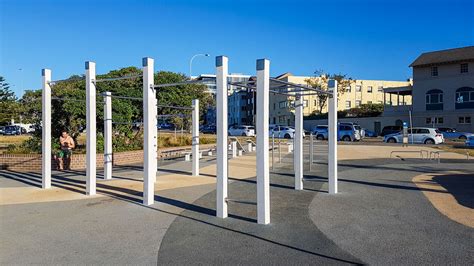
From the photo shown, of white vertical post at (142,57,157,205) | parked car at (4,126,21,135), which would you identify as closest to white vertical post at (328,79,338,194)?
white vertical post at (142,57,157,205)

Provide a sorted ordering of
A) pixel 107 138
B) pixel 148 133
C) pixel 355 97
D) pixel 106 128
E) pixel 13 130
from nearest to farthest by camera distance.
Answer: pixel 148 133 < pixel 107 138 < pixel 106 128 < pixel 13 130 < pixel 355 97

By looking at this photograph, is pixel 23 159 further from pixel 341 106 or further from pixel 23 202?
pixel 341 106

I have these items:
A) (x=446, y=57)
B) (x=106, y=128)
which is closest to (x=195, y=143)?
(x=106, y=128)

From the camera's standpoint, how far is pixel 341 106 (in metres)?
76.8

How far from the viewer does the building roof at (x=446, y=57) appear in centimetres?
4947

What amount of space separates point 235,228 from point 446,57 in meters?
52.5

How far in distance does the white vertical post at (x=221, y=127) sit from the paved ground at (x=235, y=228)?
24 cm

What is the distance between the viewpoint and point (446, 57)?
169 feet

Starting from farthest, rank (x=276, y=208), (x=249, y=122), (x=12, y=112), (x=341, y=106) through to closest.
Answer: (x=249, y=122)
(x=341, y=106)
(x=12, y=112)
(x=276, y=208)

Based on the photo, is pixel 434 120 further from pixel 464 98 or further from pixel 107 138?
pixel 107 138

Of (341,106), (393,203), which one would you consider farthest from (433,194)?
(341,106)

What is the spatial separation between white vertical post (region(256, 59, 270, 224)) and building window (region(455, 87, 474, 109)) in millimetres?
49322

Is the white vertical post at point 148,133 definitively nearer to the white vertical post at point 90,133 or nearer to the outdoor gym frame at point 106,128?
the outdoor gym frame at point 106,128

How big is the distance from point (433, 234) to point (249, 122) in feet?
270
